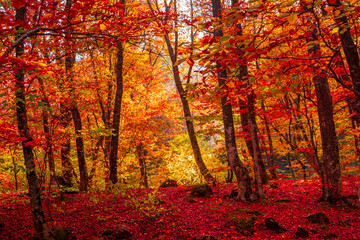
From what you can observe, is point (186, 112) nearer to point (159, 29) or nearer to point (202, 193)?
point (202, 193)

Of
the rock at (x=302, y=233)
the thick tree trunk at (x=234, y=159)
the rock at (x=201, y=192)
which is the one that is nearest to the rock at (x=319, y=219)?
the rock at (x=302, y=233)

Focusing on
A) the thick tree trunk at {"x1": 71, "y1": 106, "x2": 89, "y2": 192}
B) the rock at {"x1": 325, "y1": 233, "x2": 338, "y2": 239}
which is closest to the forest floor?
the rock at {"x1": 325, "y1": 233, "x2": 338, "y2": 239}

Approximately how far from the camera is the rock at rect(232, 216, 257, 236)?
16.2 ft

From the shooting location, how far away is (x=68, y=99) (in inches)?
286

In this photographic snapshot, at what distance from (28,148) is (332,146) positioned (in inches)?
309

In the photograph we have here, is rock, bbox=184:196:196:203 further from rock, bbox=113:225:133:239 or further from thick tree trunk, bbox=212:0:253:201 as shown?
rock, bbox=113:225:133:239

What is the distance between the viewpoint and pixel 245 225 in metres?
5.10

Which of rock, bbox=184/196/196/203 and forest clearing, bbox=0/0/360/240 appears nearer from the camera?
forest clearing, bbox=0/0/360/240

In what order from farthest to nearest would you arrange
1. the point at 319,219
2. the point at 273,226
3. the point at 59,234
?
the point at 319,219
the point at 273,226
the point at 59,234

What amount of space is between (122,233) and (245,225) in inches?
113

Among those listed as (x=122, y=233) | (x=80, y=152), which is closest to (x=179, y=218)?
(x=122, y=233)

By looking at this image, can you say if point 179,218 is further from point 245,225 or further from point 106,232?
point 106,232

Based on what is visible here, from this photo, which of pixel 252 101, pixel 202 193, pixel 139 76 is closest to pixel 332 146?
pixel 252 101

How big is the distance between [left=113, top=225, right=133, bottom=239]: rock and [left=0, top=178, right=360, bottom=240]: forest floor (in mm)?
107
